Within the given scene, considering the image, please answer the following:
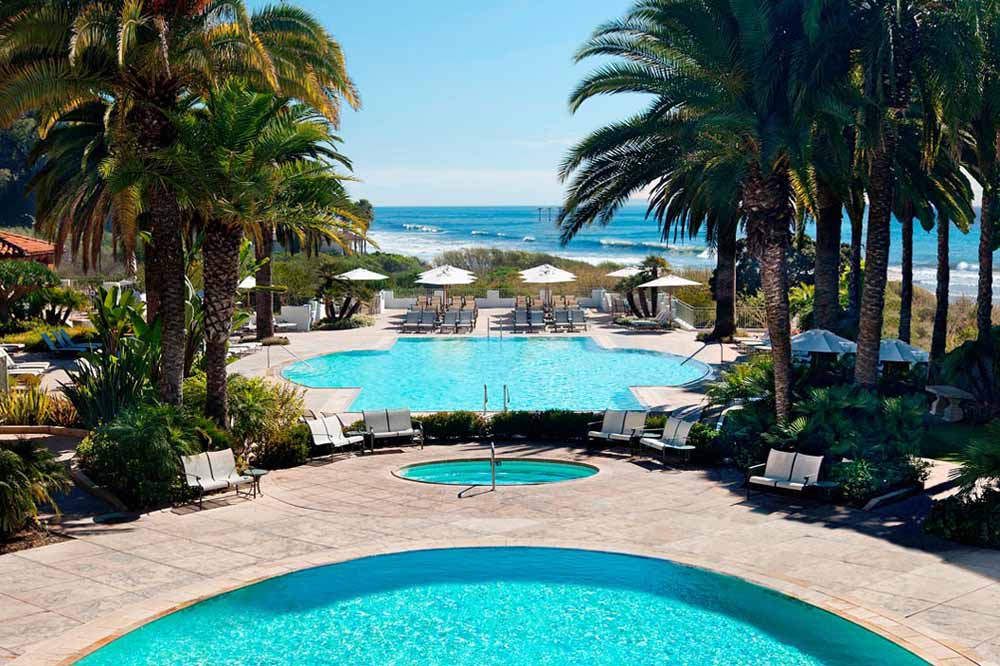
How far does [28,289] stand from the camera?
104 ft

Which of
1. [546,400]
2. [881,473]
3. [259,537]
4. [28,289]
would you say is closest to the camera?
[259,537]

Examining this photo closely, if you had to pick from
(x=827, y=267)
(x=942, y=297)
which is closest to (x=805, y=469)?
(x=827, y=267)

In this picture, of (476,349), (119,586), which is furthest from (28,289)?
(119,586)

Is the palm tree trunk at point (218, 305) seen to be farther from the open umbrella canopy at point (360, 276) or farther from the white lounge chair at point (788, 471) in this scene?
the open umbrella canopy at point (360, 276)

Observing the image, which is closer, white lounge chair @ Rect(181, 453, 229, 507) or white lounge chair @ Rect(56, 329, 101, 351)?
white lounge chair @ Rect(181, 453, 229, 507)

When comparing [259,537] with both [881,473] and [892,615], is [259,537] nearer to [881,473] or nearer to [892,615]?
[892,615]

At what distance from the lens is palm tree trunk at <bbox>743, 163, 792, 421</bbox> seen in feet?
52.1

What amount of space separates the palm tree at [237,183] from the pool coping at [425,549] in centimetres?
551

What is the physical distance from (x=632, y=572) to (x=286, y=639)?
4.09 meters

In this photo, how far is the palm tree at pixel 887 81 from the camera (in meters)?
15.0

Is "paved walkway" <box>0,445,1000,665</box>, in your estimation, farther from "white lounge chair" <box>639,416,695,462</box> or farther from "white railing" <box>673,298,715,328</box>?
"white railing" <box>673,298,715,328</box>

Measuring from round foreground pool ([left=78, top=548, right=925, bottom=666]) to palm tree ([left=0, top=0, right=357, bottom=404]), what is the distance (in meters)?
6.04

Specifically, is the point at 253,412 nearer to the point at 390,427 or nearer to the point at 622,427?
the point at 390,427

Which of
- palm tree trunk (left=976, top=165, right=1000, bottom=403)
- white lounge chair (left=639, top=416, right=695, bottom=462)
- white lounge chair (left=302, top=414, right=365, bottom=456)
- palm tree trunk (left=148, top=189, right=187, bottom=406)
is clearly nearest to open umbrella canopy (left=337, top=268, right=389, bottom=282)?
white lounge chair (left=302, top=414, right=365, bottom=456)
